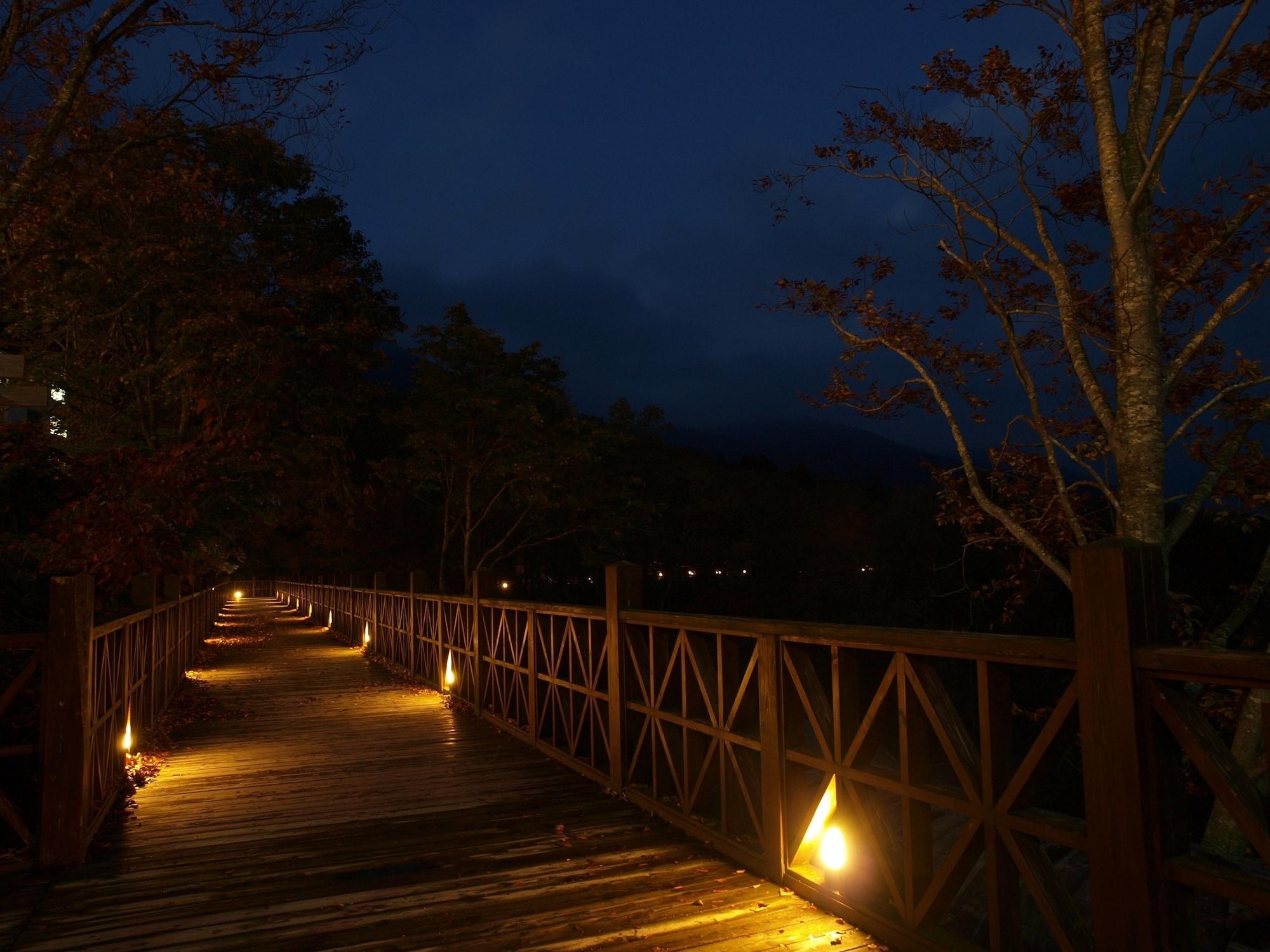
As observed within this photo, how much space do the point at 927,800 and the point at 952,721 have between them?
343 millimetres

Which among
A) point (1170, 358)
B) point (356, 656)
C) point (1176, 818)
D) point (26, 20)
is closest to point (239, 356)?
point (356, 656)

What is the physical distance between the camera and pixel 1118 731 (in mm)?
2561

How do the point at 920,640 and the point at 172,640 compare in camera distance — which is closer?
the point at 920,640

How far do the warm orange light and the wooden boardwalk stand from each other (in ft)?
0.71

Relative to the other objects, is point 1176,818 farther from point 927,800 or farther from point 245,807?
point 245,807

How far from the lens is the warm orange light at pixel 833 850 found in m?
4.00

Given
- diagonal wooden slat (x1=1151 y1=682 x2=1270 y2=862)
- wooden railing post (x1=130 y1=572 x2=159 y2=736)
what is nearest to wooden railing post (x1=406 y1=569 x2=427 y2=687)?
wooden railing post (x1=130 y1=572 x2=159 y2=736)

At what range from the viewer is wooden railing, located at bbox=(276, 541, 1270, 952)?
8.18ft

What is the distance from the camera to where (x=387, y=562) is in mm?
29156

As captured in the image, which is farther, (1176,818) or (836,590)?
(836,590)

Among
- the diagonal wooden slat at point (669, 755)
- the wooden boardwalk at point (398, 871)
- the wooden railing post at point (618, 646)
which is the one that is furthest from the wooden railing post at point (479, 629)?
the diagonal wooden slat at point (669, 755)

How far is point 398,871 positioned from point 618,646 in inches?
80.5

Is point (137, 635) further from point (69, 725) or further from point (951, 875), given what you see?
point (951, 875)

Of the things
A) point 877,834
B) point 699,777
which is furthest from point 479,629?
point 877,834
